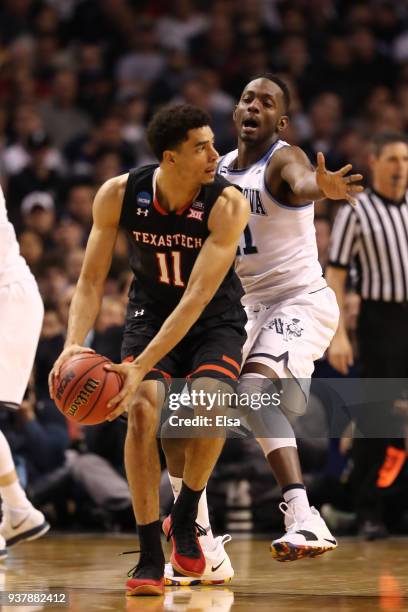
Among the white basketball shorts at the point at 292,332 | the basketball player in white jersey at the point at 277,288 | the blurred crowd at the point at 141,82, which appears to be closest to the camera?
the basketball player in white jersey at the point at 277,288

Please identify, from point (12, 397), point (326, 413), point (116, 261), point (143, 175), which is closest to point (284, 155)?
point (143, 175)

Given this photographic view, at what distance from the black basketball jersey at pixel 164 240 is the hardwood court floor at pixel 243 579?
1094 millimetres

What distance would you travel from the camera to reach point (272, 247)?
511 centimetres

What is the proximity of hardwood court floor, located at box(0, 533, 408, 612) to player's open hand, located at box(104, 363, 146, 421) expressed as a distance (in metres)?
A: 0.67

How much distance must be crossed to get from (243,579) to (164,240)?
1.45 m

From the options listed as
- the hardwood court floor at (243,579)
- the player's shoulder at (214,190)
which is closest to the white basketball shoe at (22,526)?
the hardwood court floor at (243,579)

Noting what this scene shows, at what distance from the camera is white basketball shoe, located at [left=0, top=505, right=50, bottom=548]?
560 centimetres

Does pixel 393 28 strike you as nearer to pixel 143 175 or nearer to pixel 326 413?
pixel 326 413

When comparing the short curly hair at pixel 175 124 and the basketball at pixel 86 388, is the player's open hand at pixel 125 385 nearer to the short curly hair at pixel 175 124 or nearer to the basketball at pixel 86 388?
the basketball at pixel 86 388

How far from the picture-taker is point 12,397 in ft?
17.8

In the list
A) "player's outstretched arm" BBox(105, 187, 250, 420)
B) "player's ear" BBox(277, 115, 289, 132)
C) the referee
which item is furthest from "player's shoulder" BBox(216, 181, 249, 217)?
the referee

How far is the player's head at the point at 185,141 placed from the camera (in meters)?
4.53

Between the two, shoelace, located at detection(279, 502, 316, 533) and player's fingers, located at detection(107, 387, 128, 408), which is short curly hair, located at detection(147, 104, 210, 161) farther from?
shoelace, located at detection(279, 502, 316, 533)

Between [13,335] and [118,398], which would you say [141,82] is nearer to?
[13,335]
